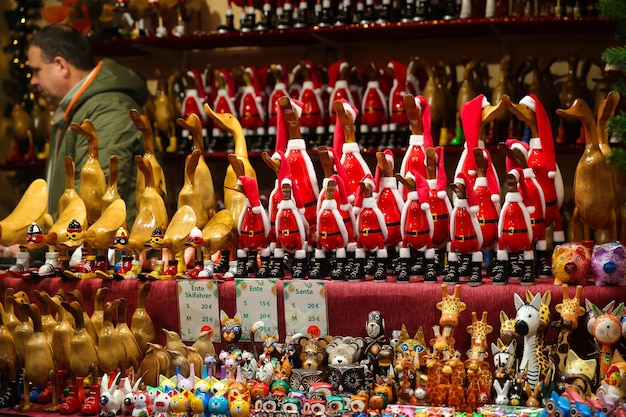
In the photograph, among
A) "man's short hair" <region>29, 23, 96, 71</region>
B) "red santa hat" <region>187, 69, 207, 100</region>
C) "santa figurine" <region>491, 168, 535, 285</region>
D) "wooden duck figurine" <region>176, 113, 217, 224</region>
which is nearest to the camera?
"santa figurine" <region>491, 168, 535, 285</region>

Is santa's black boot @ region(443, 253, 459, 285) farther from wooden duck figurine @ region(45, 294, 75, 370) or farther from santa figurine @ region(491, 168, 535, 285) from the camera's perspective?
wooden duck figurine @ region(45, 294, 75, 370)

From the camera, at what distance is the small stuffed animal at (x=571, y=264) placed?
222 cm

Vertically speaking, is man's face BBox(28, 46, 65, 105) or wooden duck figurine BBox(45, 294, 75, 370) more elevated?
man's face BBox(28, 46, 65, 105)

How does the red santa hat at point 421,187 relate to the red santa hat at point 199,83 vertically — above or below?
below

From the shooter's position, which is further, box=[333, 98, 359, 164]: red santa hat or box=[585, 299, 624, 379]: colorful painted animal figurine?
box=[333, 98, 359, 164]: red santa hat

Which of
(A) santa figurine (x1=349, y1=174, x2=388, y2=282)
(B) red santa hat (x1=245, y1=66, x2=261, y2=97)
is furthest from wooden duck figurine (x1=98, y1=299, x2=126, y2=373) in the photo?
(B) red santa hat (x1=245, y1=66, x2=261, y2=97)

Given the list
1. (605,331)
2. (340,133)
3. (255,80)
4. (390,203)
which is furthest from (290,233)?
(255,80)

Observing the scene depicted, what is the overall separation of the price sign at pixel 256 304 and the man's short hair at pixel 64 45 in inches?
64.0

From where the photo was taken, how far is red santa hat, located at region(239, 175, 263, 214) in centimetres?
251

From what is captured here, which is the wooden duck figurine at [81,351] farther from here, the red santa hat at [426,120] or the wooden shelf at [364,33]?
the wooden shelf at [364,33]

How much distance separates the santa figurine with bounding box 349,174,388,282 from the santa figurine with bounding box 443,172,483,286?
0.59 ft

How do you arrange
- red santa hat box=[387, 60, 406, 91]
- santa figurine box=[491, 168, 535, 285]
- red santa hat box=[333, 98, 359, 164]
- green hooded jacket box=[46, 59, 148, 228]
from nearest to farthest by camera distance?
santa figurine box=[491, 168, 535, 285], red santa hat box=[333, 98, 359, 164], green hooded jacket box=[46, 59, 148, 228], red santa hat box=[387, 60, 406, 91]

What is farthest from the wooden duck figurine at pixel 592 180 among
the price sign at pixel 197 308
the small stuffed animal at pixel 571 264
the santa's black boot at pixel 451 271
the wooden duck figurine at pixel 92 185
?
the wooden duck figurine at pixel 92 185

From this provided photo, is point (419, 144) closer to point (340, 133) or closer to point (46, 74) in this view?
point (340, 133)
